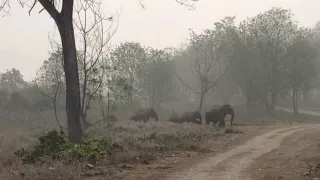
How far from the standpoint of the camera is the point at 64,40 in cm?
1541

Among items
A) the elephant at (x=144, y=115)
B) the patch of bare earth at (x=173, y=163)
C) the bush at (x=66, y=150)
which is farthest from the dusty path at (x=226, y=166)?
the elephant at (x=144, y=115)

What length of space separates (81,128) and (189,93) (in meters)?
67.7

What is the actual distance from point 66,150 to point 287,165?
6831mm

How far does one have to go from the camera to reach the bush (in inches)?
477

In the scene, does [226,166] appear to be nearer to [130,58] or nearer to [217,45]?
[217,45]

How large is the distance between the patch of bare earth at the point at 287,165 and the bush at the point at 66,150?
4603 mm

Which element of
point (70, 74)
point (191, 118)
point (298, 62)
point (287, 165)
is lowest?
point (287, 165)

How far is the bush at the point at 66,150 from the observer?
12.1m

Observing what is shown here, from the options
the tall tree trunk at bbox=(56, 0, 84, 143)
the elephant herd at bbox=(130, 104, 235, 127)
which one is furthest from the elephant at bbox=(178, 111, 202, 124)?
the tall tree trunk at bbox=(56, 0, 84, 143)

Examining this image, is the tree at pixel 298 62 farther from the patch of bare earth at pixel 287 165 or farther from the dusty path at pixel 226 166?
the patch of bare earth at pixel 287 165

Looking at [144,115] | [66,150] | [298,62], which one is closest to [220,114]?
[144,115]

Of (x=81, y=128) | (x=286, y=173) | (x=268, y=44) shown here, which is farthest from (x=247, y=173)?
(x=268, y=44)

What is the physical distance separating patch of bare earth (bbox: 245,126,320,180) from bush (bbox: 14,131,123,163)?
460 centimetres

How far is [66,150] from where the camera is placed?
41.4 feet
